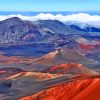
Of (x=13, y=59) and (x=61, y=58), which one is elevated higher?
(x=61, y=58)

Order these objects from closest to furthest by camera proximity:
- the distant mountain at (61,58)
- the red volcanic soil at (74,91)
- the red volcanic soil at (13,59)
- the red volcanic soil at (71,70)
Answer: the red volcanic soil at (74,91)
the red volcanic soil at (71,70)
the distant mountain at (61,58)
the red volcanic soil at (13,59)

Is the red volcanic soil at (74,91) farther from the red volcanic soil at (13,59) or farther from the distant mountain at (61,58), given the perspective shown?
the red volcanic soil at (13,59)

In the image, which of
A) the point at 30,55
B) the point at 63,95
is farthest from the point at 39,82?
the point at 30,55

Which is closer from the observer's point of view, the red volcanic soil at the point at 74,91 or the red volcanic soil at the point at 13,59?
the red volcanic soil at the point at 74,91

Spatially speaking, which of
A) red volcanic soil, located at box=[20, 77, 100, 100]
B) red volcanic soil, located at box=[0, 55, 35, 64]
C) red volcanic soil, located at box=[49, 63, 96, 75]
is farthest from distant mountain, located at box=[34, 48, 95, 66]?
red volcanic soil, located at box=[20, 77, 100, 100]

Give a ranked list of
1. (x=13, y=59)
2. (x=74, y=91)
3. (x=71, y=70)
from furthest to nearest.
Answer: (x=13, y=59)
(x=71, y=70)
(x=74, y=91)

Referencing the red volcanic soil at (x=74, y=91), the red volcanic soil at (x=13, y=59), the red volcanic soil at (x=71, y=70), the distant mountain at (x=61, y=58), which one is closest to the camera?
the red volcanic soil at (x=74, y=91)

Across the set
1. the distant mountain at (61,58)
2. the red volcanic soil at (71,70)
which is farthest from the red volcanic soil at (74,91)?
the distant mountain at (61,58)

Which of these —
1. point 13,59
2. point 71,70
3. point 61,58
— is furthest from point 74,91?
point 13,59

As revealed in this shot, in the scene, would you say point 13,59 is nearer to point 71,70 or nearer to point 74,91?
point 71,70
